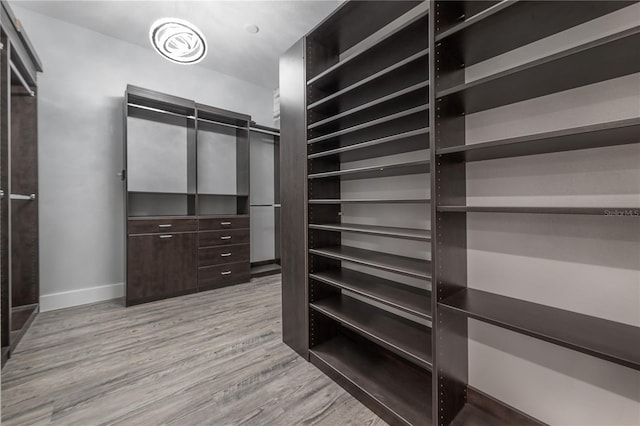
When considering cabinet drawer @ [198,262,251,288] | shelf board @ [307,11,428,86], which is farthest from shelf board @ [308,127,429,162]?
cabinet drawer @ [198,262,251,288]

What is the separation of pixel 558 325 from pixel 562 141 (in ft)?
2.23

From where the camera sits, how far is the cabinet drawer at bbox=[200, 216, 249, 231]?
11.3 ft

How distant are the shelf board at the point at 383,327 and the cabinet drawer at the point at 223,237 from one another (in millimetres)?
2065

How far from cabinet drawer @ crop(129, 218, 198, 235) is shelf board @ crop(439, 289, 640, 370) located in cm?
301

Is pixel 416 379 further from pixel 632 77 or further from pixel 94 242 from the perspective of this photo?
pixel 94 242

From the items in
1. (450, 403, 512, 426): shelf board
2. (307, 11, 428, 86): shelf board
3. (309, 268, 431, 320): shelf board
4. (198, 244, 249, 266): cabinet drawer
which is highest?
(307, 11, 428, 86): shelf board

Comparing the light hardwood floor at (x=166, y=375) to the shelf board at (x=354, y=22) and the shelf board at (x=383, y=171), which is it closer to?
the shelf board at (x=383, y=171)

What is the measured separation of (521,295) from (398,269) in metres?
0.58

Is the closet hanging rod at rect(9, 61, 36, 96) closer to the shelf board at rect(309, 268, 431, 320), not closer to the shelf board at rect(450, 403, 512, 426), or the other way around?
the shelf board at rect(309, 268, 431, 320)

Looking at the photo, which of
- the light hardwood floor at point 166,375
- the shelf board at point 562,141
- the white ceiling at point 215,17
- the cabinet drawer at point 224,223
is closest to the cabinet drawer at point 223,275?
the cabinet drawer at point 224,223

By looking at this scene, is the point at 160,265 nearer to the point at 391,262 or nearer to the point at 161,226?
the point at 161,226

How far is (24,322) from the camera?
232 centimetres

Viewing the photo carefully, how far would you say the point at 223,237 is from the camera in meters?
3.60

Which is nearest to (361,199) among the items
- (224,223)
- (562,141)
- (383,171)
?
(383,171)
